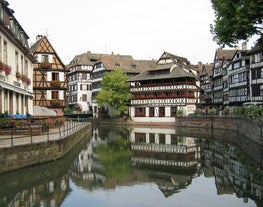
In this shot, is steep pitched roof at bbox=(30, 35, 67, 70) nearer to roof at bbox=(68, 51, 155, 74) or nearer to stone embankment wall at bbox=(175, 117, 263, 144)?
stone embankment wall at bbox=(175, 117, 263, 144)

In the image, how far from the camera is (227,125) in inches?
2014

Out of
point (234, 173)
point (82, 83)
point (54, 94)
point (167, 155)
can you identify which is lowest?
point (234, 173)

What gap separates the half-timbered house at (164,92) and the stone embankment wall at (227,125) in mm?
4476

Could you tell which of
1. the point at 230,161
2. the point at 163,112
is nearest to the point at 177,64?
the point at 163,112

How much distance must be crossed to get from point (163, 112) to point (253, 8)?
45.4 meters

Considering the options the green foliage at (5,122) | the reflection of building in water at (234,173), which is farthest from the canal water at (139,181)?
the green foliage at (5,122)

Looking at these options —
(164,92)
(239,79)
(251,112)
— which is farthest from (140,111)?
(251,112)

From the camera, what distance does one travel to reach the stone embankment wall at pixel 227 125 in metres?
31.3

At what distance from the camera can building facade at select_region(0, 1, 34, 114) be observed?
26.8 meters

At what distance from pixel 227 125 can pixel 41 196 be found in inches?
1582

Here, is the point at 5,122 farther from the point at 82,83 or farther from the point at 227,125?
the point at 82,83

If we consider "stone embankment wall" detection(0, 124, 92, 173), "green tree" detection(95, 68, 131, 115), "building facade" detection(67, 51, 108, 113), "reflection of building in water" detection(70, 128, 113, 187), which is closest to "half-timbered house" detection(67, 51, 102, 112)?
"building facade" detection(67, 51, 108, 113)

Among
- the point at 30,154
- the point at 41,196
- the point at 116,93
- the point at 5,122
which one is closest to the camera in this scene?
the point at 41,196

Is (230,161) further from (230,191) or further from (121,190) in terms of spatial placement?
(121,190)
